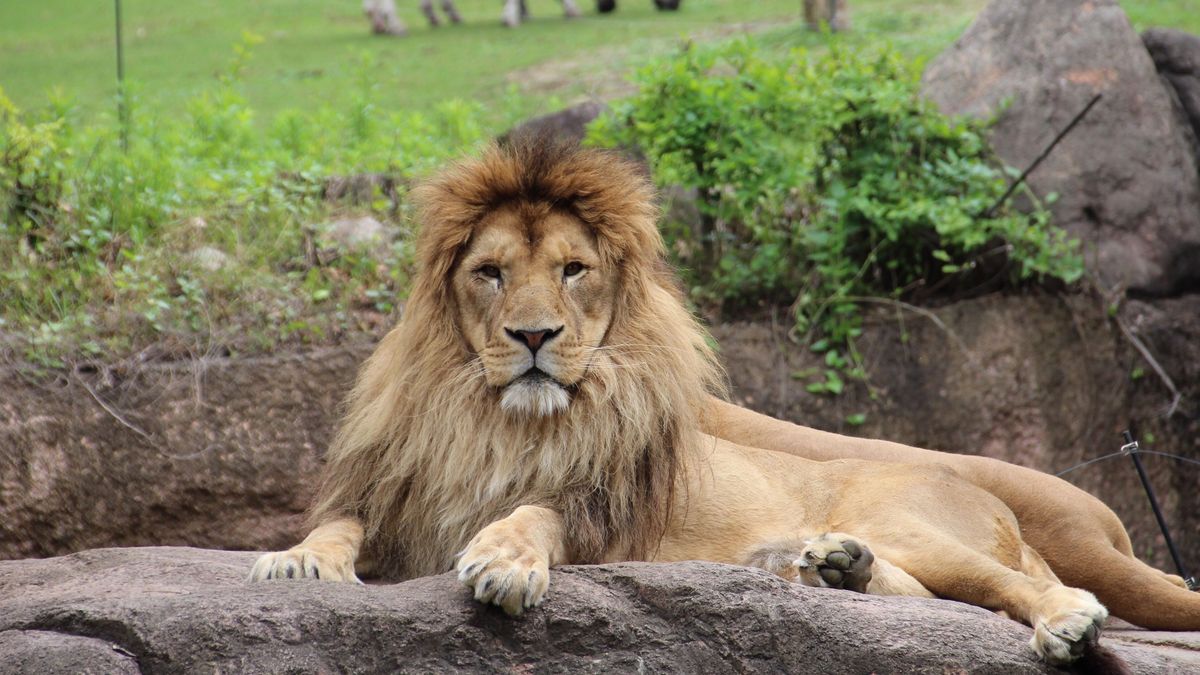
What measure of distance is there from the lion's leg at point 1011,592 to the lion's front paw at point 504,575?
115cm

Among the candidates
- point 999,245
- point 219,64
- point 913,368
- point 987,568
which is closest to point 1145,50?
point 999,245

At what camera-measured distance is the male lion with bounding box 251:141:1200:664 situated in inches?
129

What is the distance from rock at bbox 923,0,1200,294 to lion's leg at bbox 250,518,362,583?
4.29 m

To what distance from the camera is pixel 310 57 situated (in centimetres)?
946

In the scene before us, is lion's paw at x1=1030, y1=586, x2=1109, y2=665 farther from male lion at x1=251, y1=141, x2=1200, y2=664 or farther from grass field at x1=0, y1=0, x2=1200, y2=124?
grass field at x1=0, y1=0, x2=1200, y2=124

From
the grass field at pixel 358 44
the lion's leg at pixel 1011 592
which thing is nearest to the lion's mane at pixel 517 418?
the lion's leg at pixel 1011 592

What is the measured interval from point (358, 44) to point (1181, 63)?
5527mm

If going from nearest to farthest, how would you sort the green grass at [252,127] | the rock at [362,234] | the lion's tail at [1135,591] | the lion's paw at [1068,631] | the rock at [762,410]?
the lion's paw at [1068,631] < the lion's tail at [1135,591] < the rock at [762,410] < the green grass at [252,127] < the rock at [362,234]

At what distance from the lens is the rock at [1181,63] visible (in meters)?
6.89

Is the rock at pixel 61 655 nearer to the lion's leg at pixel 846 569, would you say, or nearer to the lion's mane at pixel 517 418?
the lion's mane at pixel 517 418

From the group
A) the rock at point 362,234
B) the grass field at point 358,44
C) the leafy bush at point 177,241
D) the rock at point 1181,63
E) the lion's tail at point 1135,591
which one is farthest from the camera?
the grass field at point 358,44

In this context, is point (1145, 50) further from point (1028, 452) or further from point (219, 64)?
point (219, 64)

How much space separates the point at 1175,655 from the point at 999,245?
327 cm

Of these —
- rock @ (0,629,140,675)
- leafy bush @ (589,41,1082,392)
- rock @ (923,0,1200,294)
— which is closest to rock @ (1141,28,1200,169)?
rock @ (923,0,1200,294)
